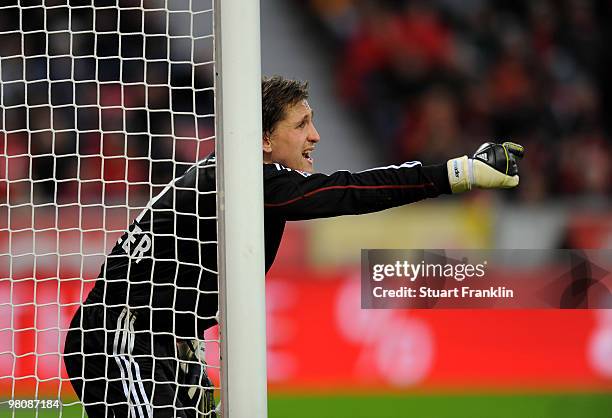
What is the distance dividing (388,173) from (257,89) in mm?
362

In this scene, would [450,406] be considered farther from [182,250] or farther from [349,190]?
[349,190]

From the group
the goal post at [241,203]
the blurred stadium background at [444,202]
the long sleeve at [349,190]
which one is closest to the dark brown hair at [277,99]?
the long sleeve at [349,190]

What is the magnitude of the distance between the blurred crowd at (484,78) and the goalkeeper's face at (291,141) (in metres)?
2.36

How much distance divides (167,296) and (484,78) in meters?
2.92

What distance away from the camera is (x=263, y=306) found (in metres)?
2.46

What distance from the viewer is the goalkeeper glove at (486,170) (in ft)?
7.98

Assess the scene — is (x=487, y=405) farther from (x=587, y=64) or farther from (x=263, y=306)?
(x=263, y=306)

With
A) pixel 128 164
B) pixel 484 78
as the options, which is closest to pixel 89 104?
pixel 128 164

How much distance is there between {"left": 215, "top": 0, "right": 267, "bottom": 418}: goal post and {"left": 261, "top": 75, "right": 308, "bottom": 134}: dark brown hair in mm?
453

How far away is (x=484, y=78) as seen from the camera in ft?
17.5

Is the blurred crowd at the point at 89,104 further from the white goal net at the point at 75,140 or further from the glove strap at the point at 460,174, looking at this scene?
the glove strap at the point at 460,174

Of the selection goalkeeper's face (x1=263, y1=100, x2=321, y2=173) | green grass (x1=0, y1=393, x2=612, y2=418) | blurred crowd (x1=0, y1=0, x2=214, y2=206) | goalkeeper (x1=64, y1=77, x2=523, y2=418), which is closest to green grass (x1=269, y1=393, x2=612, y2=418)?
green grass (x1=0, y1=393, x2=612, y2=418)

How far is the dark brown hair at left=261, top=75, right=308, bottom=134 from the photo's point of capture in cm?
291

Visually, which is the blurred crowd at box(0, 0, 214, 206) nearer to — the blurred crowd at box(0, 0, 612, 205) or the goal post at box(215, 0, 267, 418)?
the blurred crowd at box(0, 0, 612, 205)
